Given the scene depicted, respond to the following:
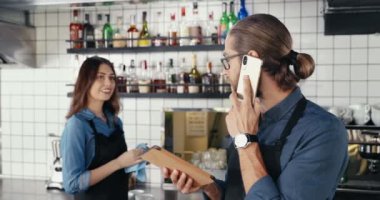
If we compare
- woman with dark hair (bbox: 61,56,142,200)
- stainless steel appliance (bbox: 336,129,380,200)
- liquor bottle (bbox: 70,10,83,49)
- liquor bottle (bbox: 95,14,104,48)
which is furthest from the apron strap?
liquor bottle (bbox: 70,10,83,49)

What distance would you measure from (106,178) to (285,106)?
3.95 ft

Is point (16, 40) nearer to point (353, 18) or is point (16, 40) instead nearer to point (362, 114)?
point (353, 18)

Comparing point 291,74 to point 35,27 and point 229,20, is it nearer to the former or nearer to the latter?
Result: point 229,20

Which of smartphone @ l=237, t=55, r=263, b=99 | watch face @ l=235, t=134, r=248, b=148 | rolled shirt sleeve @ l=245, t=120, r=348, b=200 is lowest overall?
rolled shirt sleeve @ l=245, t=120, r=348, b=200

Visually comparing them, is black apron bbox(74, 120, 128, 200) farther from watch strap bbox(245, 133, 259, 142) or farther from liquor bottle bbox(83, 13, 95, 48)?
watch strap bbox(245, 133, 259, 142)

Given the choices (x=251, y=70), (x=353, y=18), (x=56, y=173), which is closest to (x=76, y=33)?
(x=56, y=173)

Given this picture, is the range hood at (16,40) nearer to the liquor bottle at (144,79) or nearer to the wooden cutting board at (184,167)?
the liquor bottle at (144,79)

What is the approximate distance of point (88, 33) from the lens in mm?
2721

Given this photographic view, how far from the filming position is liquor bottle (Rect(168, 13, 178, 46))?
253 cm

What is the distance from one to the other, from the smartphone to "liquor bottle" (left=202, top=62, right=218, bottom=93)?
5.09 feet

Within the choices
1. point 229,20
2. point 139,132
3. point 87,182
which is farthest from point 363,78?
point 87,182

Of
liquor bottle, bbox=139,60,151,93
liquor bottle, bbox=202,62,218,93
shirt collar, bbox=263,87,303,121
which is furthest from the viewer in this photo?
liquor bottle, bbox=139,60,151,93

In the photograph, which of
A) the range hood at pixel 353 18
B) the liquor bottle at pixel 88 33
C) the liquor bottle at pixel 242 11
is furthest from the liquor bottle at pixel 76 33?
the range hood at pixel 353 18

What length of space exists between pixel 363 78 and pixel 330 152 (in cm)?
173
